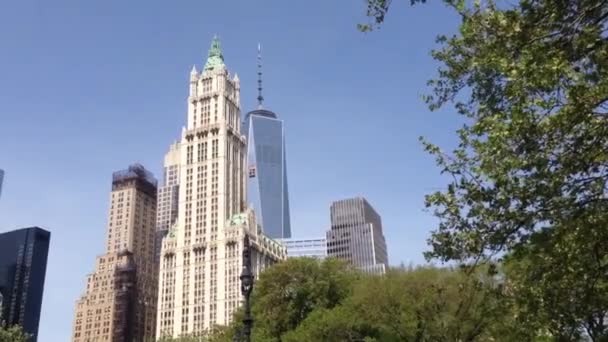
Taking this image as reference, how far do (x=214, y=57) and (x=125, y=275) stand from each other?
64143 mm

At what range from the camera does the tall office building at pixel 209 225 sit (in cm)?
12625

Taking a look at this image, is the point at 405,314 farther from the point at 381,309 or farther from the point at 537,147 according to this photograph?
the point at 537,147

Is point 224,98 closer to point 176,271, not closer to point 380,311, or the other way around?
point 176,271

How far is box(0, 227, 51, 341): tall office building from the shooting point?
6279 inches

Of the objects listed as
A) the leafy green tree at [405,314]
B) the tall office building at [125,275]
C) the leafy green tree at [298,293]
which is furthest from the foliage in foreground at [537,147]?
the tall office building at [125,275]

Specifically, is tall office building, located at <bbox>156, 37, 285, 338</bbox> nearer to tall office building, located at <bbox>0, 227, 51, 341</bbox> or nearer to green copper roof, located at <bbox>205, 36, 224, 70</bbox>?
green copper roof, located at <bbox>205, 36, 224, 70</bbox>

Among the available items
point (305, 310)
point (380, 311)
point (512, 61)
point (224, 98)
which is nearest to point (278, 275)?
point (305, 310)

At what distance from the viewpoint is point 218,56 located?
151750 mm

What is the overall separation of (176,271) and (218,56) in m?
50.8

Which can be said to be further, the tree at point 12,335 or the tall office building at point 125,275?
the tall office building at point 125,275

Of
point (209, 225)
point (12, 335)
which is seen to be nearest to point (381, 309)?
point (12, 335)

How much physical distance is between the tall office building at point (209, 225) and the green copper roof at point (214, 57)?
187 centimetres

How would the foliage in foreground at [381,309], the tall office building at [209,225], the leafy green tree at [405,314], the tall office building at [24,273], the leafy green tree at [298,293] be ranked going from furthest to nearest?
the tall office building at [24,273] → the tall office building at [209,225] → the leafy green tree at [298,293] → the leafy green tree at [405,314] → the foliage in foreground at [381,309]

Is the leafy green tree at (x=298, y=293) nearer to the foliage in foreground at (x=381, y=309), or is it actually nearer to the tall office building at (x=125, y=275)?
the foliage in foreground at (x=381, y=309)
